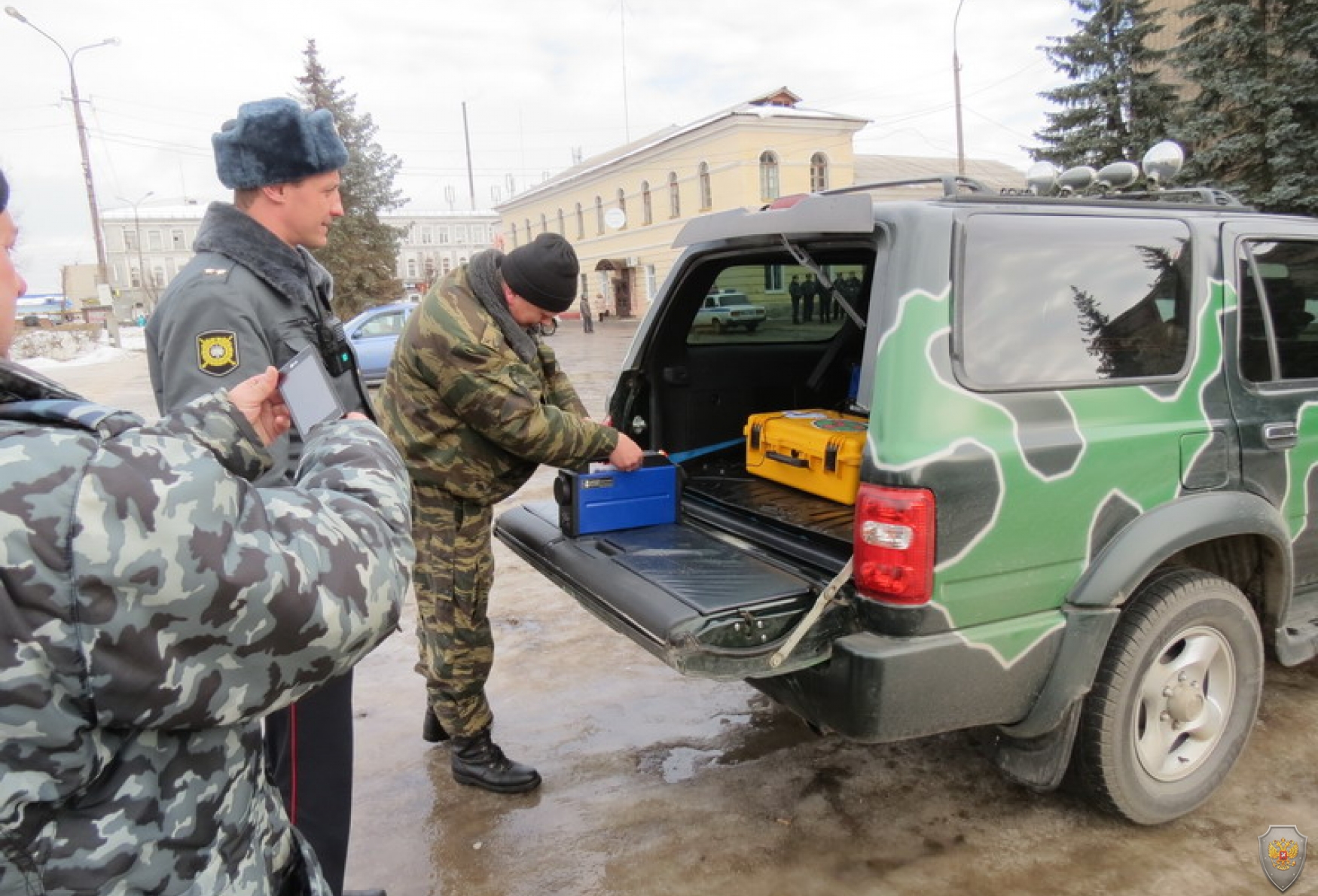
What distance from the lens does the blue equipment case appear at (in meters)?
3.20

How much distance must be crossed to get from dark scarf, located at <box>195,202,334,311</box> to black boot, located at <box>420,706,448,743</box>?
6.07 ft

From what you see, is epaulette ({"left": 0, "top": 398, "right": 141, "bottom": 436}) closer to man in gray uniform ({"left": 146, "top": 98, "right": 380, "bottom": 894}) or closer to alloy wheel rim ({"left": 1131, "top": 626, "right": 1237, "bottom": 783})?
man in gray uniform ({"left": 146, "top": 98, "right": 380, "bottom": 894})

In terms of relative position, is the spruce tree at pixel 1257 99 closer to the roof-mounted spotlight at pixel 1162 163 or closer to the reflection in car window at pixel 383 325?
the roof-mounted spotlight at pixel 1162 163

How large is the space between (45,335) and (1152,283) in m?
34.9

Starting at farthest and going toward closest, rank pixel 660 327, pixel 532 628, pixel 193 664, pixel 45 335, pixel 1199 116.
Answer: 1. pixel 45 335
2. pixel 1199 116
3. pixel 532 628
4. pixel 660 327
5. pixel 193 664

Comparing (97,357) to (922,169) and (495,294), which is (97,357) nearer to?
(495,294)

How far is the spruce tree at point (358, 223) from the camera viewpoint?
90.4ft

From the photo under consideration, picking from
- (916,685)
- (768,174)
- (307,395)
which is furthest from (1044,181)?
(768,174)

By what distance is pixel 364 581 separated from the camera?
1.13 m

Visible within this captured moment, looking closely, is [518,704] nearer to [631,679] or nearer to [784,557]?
[631,679]

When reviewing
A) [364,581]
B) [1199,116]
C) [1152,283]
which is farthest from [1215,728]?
[1199,116]

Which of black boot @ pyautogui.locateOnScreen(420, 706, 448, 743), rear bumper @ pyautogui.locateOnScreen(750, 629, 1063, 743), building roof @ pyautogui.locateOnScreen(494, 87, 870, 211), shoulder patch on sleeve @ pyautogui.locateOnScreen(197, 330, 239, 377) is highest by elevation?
building roof @ pyautogui.locateOnScreen(494, 87, 870, 211)

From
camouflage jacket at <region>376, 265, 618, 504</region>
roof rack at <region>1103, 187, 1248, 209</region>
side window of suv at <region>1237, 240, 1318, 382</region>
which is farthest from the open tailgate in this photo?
roof rack at <region>1103, 187, 1248, 209</region>

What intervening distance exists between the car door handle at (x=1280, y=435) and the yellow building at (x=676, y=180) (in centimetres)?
2491
